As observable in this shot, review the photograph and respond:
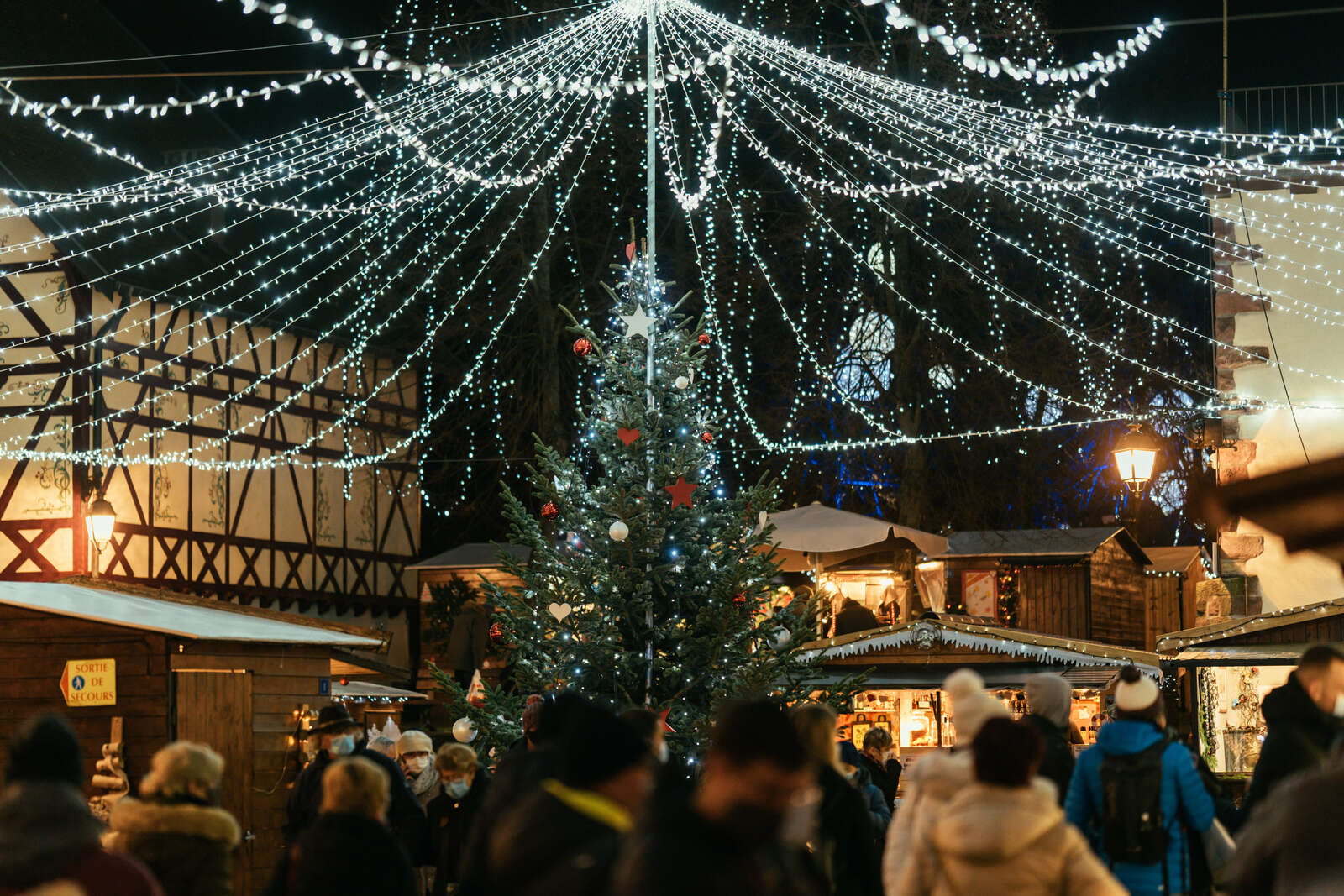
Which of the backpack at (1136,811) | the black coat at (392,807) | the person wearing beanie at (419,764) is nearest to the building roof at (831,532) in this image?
the person wearing beanie at (419,764)

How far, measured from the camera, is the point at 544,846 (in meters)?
3.71

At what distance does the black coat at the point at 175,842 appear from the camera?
17.0 feet

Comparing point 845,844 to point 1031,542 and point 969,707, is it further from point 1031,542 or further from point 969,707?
point 1031,542

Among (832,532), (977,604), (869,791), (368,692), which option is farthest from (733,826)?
(977,604)

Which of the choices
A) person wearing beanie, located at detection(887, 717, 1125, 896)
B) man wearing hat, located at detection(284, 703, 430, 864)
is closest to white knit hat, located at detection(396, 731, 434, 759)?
man wearing hat, located at detection(284, 703, 430, 864)

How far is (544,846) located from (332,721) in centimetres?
471

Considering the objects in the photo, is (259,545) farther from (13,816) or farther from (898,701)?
(13,816)

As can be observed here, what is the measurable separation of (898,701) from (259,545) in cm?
1148

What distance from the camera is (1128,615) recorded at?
23.6 metres

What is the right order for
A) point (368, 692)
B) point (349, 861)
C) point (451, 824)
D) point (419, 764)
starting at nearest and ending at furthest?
point (349, 861) < point (451, 824) < point (419, 764) < point (368, 692)

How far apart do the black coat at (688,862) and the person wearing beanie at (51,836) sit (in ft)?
6.23

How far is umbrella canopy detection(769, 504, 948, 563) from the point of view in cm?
1602

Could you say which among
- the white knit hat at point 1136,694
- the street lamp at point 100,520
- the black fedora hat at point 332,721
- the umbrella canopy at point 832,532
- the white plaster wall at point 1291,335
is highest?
the white plaster wall at point 1291,335

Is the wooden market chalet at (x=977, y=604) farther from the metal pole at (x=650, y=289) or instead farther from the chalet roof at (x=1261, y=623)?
the metal pole at (x=650, y=289)
